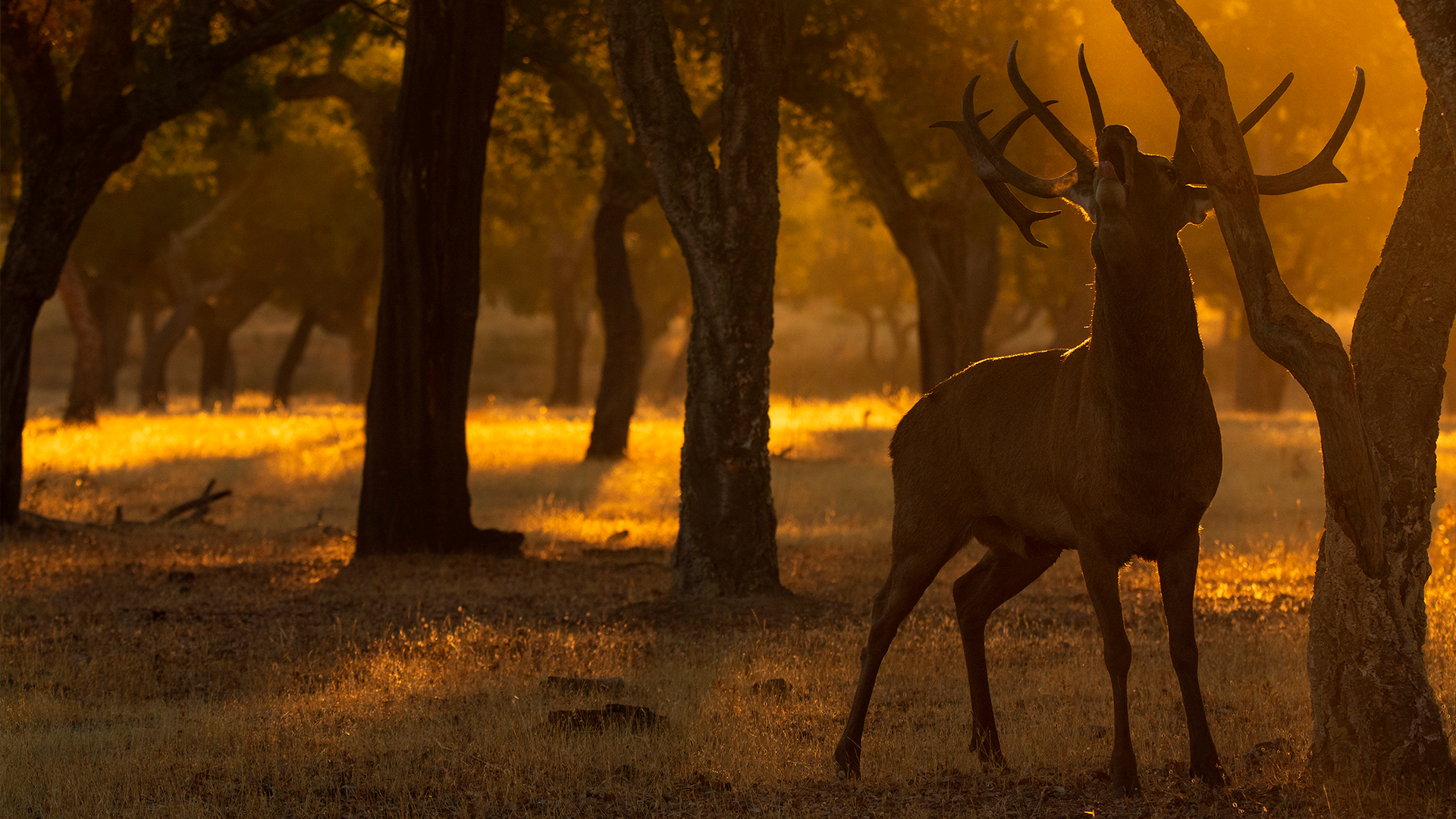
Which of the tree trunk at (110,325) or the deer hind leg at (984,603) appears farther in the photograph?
the tree trunk at (110,325)

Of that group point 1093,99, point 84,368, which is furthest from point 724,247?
point 84,368

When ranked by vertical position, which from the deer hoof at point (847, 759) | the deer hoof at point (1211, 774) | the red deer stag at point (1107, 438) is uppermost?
the red deer stag at point (1107, 438)

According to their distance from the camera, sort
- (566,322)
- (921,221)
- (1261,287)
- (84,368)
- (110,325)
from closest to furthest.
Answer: (1261,287), (921,221), (84,368), (566,322), (110,325)

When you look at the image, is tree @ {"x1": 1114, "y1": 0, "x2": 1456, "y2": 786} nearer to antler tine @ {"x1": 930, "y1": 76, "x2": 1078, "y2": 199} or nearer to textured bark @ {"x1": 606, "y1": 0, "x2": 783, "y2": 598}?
antler tine @ {"x1": 930, "y1": 76, "x2": 1078, "y2": 199}

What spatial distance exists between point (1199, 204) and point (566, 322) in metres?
35.3

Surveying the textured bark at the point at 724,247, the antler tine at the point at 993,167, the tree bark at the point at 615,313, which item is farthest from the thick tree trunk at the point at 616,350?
the antler tine at the point at 993,167

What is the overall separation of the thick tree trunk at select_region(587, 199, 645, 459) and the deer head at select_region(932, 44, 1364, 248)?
17.5 metres

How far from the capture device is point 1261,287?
5.12m

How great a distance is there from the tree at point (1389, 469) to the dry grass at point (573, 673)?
29 cm

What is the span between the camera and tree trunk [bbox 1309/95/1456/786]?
223 inches

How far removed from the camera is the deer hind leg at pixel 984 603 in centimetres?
687

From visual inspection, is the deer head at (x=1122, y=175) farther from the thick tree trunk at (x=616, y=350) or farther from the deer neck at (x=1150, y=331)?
the thick tree trunk at (x=616, y=350)

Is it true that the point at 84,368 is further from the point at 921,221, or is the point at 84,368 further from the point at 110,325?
the point at 921,221

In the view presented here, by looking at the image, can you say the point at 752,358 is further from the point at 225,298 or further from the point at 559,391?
the point at 225,298
